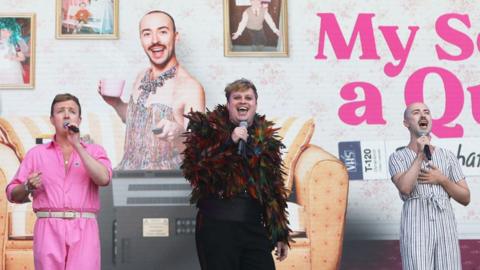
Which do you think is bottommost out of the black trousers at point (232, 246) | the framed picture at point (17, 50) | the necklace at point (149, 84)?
the black trousers at point (232, 246)

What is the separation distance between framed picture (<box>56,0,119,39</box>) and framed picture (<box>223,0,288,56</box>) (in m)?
0.65

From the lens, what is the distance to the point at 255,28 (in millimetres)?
3600

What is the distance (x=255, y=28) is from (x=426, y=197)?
139 cm

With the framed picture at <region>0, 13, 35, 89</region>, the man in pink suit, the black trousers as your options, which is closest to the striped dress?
the black trousers

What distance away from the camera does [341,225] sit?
354 centimetres

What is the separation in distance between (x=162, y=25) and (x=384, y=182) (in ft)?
5.11

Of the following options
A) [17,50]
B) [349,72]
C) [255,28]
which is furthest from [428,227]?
[17,50]

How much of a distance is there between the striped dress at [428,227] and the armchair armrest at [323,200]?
636 millimetres

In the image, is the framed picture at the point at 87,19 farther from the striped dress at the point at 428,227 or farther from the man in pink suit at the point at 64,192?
the striped dress at the point at 428,227

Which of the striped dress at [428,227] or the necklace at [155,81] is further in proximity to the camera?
the necklace at [155,81]

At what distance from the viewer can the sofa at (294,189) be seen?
3.42 meters

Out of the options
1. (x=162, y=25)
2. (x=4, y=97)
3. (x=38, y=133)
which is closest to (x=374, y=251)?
(x=162, y=25)

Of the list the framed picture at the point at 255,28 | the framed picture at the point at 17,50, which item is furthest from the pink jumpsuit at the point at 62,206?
the framed picture at the point at 255,28

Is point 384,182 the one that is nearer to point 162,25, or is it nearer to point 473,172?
point 473,172
